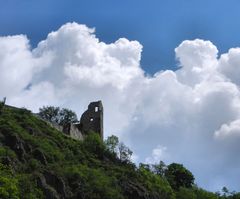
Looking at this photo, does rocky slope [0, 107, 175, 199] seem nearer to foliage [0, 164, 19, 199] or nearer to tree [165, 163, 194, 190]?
foliage [0, 164, 19, 199]

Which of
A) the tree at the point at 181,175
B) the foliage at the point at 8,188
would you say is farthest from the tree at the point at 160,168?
the foliage at the point at 8,188

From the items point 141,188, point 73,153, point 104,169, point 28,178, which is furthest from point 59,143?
point 28,178

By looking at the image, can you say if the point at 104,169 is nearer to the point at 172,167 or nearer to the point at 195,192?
the point at 195,192

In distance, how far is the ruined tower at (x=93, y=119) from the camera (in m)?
113

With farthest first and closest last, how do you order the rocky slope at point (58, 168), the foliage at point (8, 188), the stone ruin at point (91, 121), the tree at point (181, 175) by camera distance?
the tree at point (181, 175) → the stone ruin at point (91, 121) → the rocky slope at point (58, 168) → the foliage at point (8, 188)

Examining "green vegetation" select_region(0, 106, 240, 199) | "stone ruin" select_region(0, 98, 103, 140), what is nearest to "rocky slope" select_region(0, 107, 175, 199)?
"green vegetation" select_region(0, 106, 240, 199)

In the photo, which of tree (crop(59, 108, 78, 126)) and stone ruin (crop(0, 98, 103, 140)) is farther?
tree (crop(59, 108, 78, 126))

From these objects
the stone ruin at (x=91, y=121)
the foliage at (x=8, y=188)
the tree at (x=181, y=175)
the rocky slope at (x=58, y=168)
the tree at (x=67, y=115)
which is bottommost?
the foliage at (x=8, y=188)

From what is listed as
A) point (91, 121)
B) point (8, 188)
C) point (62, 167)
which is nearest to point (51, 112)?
point (91, 121)

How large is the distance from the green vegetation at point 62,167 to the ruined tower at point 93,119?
9099mm

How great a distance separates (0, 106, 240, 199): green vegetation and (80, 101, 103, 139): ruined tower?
910 cm

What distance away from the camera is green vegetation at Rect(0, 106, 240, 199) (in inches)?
2581

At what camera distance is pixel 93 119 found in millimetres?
113875

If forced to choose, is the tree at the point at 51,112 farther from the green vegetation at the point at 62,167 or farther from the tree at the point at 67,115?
the green vegetation at the point at 62,167
